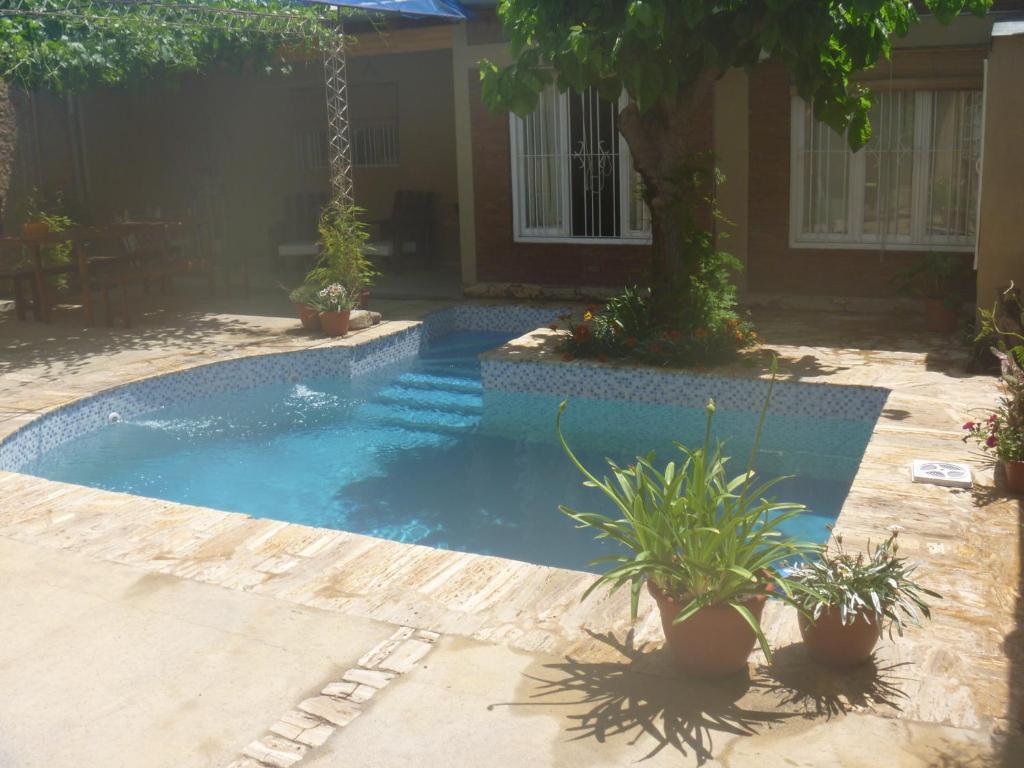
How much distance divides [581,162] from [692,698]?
863cm

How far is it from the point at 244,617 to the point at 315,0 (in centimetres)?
665

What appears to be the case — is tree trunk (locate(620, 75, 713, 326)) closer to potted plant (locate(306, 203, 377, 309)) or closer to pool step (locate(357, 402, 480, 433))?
pool step (locate(357, 402, 480, 433))

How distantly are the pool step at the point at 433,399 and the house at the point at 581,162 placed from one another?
8.96ft

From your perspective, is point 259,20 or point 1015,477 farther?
point 259,20

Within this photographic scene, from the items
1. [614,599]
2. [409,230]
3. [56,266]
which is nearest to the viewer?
[614,599]

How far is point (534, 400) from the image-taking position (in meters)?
8.66

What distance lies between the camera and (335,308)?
10.0 meters

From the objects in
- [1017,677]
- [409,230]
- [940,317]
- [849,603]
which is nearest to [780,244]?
[940,317]

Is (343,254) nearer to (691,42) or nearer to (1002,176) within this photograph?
(691,42)

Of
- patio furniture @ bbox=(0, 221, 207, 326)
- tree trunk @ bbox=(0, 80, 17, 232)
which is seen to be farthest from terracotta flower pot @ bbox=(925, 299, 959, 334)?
tree trunk @ bbox=(0, 80, 17, 232)

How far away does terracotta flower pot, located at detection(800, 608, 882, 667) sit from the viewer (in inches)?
136

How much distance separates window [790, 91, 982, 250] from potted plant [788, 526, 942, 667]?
7.30 metres

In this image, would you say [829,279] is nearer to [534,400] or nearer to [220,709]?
[534,400]

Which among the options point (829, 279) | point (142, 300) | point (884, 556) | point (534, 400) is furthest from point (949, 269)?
point (142, 300)
